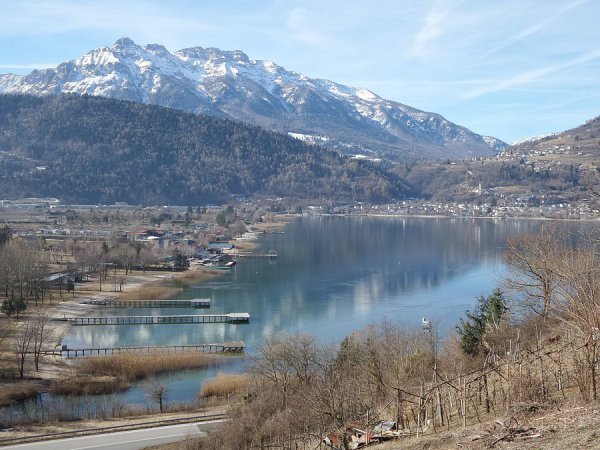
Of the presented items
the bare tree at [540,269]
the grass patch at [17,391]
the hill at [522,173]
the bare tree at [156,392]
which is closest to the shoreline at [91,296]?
the grass patch at [17,391]

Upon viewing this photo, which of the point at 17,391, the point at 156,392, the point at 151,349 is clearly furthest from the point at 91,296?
the point at 156,392

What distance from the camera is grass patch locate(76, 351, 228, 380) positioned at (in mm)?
16219

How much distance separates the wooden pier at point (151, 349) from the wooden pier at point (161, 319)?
12.0 feet

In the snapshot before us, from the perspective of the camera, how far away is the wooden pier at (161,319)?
2261cm

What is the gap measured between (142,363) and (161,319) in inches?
270

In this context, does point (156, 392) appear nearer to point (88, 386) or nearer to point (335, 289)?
point (88, 386)

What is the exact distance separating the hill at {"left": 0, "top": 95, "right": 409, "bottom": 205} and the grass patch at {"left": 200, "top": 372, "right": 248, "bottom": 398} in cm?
6784

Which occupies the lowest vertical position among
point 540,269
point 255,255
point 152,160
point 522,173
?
point 255,255

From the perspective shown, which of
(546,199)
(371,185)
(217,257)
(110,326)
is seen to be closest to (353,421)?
(110,326)

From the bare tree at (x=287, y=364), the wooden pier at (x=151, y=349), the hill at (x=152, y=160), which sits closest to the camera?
the bare tree at (x=287, y=364)

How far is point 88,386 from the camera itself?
14930 millimetres

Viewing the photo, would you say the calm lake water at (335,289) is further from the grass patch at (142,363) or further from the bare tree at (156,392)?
the bare tree at (156,392)

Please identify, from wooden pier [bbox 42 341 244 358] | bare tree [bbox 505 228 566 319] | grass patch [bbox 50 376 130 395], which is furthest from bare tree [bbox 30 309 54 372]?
bare tree [bbox 505 228 566 319]

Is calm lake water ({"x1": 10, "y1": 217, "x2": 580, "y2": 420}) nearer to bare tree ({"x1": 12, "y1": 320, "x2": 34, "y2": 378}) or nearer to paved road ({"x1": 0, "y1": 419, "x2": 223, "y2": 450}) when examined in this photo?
bare tree ({"x1": 12, "y1": 320, "x2": 34, "y2": 378})
